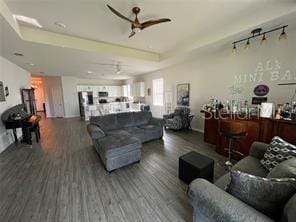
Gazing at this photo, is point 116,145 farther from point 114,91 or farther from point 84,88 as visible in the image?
point 114,91

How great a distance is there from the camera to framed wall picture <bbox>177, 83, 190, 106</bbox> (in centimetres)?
560

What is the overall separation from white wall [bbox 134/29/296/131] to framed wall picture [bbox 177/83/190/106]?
19 cm

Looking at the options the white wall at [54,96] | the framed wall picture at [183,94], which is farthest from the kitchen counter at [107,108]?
the framed wall picture at [183,94]

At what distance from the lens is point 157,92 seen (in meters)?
7.66

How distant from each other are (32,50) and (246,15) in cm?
529

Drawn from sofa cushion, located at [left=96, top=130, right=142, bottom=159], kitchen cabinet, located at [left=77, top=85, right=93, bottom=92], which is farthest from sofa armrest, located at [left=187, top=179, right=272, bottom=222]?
kitchen cabinet, located at [left=77, top=85, right=93, bottom=92]

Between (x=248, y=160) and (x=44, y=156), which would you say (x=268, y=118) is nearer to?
(x=248, y=160)

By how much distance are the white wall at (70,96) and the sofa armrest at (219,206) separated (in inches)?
379

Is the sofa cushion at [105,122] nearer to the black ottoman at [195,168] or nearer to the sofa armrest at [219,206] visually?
the black ottoman at [195,168]

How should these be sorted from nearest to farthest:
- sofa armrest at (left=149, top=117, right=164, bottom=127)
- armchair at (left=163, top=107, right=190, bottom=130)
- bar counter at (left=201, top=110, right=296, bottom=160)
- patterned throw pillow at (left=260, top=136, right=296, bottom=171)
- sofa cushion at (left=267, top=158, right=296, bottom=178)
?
1. sofa cushion at (left=267, top=158, right=296, bottom=178)
2. patterned throw pillow at (left=260, top=136, right=296, bottom=171)
3. bar counter at (left=201, top=110, right=296, bottom=160)
4. sofa armrest at (left=149, top=117, right=164, bottom=127)
5. armchair at (left=163, top=107, right=190, bottom=130)

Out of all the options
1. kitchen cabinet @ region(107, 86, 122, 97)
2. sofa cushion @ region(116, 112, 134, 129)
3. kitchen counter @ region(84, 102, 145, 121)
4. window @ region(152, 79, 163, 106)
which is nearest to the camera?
sofa cushion @ region(116, 112, 134, 129)

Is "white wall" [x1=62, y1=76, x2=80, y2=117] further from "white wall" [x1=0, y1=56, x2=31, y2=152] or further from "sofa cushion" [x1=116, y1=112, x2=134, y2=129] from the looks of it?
"sofa cushion" [x1=116, y1=112, x2=134, y2=129]

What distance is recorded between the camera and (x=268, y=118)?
103 inches

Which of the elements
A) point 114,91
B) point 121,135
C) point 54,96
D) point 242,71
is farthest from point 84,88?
point 242,71
